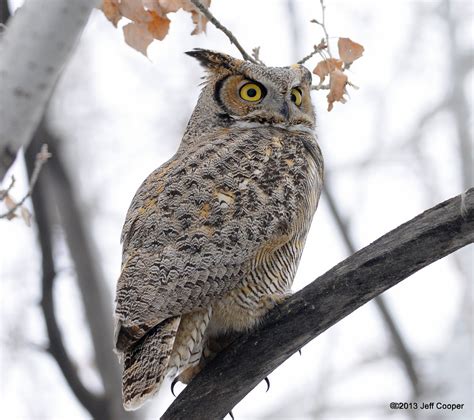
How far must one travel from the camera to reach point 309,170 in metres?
3.65

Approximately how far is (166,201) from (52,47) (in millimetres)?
1446

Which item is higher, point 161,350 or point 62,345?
point 62,345

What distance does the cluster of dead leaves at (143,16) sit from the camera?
317cm

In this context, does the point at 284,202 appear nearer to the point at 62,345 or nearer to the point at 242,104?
the point at 242,104

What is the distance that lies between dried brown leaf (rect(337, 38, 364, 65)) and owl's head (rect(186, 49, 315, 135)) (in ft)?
2.14

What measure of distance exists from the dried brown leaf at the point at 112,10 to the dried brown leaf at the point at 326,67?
835 millimetres

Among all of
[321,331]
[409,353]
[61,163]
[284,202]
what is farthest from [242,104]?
[409,353]

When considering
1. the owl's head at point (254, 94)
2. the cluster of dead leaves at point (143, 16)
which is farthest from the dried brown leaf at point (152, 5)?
the owl's head at point (254, 94)

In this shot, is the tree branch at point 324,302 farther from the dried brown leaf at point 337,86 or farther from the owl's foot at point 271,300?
the dried brown leaf at point 337,86

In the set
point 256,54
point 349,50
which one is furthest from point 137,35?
point 349,50

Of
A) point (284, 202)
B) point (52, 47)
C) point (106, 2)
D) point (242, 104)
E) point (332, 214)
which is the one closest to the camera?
point (52, 47)

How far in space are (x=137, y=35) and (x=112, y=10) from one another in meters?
0.16

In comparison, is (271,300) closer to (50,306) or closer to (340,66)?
(340,66)

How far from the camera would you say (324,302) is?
2.88 meters
